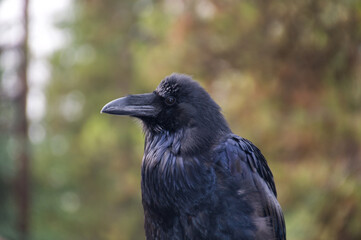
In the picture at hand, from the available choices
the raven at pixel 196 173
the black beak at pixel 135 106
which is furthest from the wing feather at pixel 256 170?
the black beak at pixel 135 106

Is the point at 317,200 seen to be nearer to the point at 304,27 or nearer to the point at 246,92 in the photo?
the point at 246,92

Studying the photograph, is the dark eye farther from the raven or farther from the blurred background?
the blurred background

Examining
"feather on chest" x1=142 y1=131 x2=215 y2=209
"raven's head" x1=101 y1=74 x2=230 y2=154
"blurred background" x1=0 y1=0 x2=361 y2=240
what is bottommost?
"feather on chest" x1=142 y1=131 x2=215 y2=209

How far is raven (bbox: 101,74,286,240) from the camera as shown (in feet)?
11.2

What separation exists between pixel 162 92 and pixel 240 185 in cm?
103

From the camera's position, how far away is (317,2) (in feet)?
22.7

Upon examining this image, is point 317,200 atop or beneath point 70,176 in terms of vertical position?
beneath

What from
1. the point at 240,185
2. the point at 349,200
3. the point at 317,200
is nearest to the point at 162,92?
the point at 240,185

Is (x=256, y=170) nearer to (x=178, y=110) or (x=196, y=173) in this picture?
(x=196, y=173)

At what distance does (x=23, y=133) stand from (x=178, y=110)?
11.4 metres

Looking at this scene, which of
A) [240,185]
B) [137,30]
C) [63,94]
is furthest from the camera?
[63,94]

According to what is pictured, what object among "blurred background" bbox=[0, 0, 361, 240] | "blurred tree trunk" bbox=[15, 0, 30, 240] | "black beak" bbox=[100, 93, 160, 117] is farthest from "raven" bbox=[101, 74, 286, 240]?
"blurred tree trunk" bbox=[15, 0, 30, 240]

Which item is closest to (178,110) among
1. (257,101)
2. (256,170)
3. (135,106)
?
(135,106)

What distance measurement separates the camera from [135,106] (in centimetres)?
379
